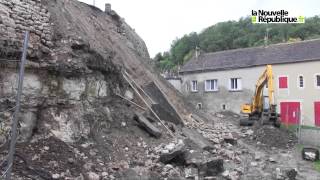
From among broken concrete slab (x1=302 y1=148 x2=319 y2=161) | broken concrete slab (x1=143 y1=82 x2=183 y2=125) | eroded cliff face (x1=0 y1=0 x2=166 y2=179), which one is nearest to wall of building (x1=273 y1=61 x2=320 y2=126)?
broken concrete slab (x1=302 y1=148 x2=319 y2=161)

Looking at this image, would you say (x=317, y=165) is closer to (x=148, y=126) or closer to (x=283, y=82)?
(x=148, y=126)

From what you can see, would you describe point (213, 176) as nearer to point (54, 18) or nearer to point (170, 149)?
point (170, 149)

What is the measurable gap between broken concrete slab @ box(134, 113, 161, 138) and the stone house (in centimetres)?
1696

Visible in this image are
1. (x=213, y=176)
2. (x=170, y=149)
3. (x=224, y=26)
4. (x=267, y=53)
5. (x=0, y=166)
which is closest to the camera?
(x=0, y=166)

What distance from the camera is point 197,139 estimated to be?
15.3 meters

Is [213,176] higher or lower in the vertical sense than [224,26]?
lower

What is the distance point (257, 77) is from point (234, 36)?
28782 millimetres

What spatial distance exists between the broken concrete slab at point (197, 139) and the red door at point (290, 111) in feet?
49.3

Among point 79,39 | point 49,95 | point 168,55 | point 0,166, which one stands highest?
point 168,55

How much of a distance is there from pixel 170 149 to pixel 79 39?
14.9ft

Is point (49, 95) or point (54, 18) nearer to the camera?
point (49, 95)

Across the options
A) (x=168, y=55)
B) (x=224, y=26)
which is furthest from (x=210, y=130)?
(x=168, y=55)

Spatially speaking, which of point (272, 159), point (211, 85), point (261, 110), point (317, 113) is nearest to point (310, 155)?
point (272, 159)

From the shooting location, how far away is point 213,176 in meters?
11.5
